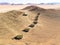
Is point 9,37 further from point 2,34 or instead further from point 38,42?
point 38,42

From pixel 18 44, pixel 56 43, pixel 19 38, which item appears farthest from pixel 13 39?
pixel 56 43

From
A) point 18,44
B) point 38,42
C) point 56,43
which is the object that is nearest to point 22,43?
point 18,44

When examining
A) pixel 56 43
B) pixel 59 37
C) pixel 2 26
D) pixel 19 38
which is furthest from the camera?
pixel 2 26

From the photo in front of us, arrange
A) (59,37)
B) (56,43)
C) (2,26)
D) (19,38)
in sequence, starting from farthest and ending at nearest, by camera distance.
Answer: (2,26)
(59,37)
(19,38)
(56,43)

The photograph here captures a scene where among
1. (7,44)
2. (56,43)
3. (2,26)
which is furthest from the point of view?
(2,26)

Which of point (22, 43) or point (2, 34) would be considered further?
point (2, 34)

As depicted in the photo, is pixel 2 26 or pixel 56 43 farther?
pixel 2 26

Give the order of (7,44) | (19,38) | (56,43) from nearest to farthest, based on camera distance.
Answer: (7,44) < (56,43) < (19,38)

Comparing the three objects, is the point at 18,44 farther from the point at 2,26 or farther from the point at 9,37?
the point at 2,26

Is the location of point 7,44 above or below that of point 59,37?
above
